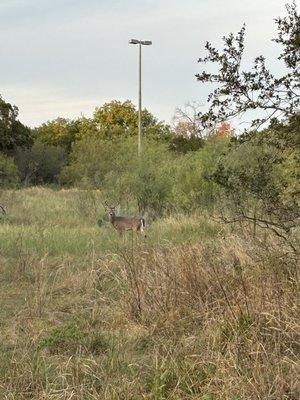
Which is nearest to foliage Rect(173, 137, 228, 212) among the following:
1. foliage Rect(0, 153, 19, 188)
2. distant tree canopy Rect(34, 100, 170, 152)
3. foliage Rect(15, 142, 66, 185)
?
foliage Rect(0, 153, 19, 188)

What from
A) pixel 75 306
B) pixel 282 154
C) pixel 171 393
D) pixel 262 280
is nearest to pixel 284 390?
pixel 171 393

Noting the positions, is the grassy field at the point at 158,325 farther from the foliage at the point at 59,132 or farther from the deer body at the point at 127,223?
the foliage at the point at 59,132

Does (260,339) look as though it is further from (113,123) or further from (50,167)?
(113,123)

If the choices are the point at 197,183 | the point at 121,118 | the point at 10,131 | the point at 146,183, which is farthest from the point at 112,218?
the point at 121,118

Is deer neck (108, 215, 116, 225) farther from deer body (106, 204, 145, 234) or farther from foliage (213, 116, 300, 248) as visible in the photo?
foliage (213, 116, 300, 248)

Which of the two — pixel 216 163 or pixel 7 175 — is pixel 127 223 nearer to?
pixel 216 163

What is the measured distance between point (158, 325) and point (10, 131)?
37476 mm

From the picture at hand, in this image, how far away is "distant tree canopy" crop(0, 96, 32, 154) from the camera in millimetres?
40000

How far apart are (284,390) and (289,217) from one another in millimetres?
1754

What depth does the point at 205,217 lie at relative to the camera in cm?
1305

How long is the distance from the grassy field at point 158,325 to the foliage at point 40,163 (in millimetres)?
33422

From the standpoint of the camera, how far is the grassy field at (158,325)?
396 centimetres

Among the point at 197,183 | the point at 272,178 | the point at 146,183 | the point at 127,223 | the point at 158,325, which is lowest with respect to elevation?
the point at 127,223

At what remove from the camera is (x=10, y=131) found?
135 feet
